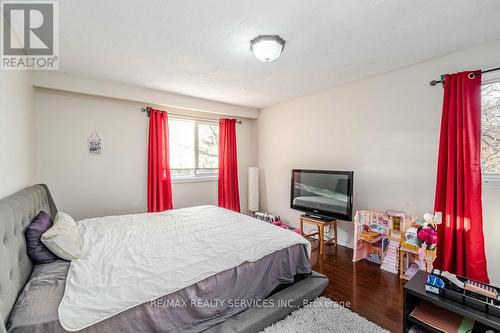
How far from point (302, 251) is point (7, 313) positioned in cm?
199

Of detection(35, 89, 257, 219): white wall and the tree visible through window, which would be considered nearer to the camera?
the tree visible through window

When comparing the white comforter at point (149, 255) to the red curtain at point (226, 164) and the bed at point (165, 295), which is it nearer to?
the bed at point (165, 295)

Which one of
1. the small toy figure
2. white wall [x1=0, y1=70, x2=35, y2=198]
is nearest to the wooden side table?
the small toy figure

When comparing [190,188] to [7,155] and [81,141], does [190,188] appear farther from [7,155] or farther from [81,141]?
[7,155]

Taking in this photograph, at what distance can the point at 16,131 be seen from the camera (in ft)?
6.66

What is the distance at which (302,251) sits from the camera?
2.17 m

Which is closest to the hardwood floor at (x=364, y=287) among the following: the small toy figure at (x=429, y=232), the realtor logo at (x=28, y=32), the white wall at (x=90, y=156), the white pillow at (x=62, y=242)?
the small toy figure at (x=429, y=232)

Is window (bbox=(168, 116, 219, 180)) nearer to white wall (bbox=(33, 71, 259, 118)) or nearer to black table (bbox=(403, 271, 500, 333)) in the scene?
white wall (bbox=(33, 71, 259, 118))

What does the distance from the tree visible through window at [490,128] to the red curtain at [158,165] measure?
4.04 m

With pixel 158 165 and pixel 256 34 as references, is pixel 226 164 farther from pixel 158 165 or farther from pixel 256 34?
pixel 256 34

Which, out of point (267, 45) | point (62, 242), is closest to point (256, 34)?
point (267, 45)

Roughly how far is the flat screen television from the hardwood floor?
1.92 ft

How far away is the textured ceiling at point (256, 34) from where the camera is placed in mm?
1651

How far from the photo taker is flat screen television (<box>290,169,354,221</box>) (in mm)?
3107
